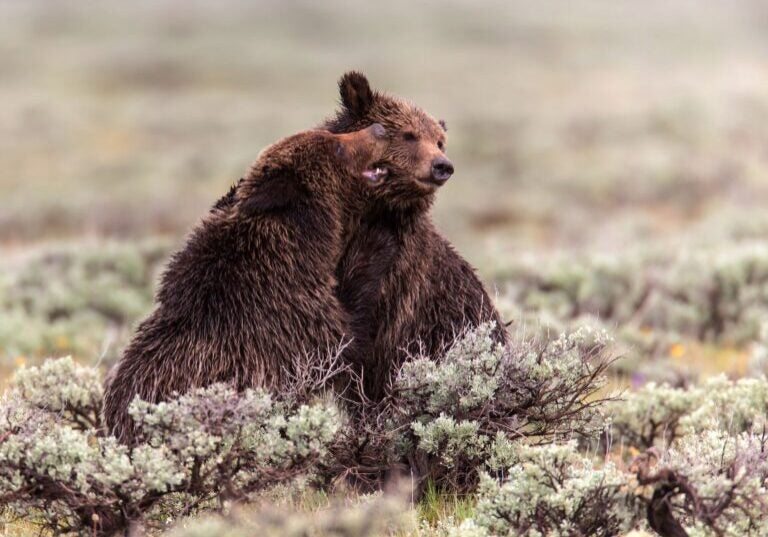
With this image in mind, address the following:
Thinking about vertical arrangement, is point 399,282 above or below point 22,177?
above

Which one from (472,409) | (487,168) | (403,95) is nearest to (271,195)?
(472,409)

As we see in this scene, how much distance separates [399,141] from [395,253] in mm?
619

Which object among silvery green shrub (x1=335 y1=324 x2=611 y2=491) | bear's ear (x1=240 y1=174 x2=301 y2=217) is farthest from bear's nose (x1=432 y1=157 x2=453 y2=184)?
silvery green shrub (x1=335 y1=324 x2=611 y2=491)

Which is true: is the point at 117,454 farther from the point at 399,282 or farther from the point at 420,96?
the point at 420,96

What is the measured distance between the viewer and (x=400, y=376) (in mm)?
5484

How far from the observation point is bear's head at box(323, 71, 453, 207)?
227 inches

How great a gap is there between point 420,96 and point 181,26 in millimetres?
25694

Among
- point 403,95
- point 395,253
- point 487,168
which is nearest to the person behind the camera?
point 395,253

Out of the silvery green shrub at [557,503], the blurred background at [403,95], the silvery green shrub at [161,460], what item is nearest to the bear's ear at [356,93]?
the silvery green shrub at [161,460]

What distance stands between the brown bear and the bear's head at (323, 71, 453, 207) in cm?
20

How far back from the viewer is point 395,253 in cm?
581

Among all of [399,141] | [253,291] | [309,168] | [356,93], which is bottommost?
[253,291]

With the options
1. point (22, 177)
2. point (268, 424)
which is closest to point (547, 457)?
point (268, 424)

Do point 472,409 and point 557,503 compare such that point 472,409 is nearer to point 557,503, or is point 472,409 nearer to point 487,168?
point 557,503
